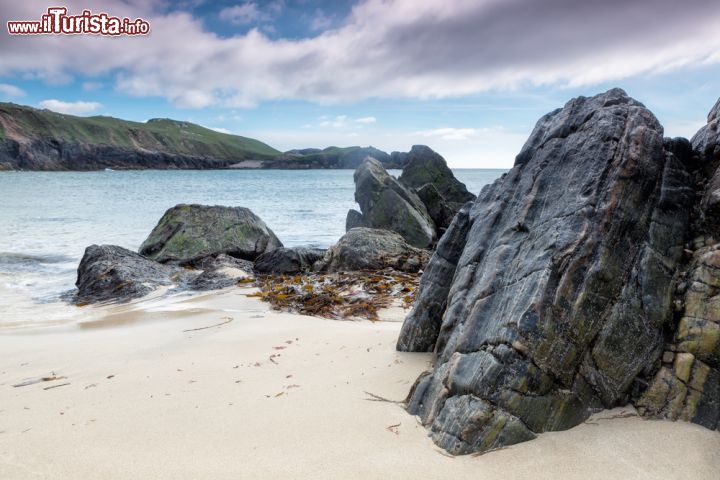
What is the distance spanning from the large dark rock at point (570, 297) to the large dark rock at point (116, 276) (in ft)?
26.4

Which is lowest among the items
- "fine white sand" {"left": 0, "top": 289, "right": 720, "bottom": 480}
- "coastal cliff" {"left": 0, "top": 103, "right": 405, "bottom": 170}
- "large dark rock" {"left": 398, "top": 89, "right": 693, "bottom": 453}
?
"fine white sand" {"left": 0, "top": 289, "right": 720, "bottom": 480}

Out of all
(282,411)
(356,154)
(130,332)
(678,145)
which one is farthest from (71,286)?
(356,154)

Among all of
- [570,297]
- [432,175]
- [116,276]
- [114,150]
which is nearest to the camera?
[570,297]

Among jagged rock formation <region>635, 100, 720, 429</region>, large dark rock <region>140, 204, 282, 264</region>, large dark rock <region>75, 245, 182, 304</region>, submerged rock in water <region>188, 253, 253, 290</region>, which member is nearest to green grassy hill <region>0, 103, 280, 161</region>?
large dark rock <region>140, 204, 282, 264</region>

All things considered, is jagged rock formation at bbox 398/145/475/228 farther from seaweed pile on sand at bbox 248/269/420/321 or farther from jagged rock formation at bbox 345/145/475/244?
seaweed pile on sand at bbox 248/269/420/321

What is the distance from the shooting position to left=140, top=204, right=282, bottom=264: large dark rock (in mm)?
13516

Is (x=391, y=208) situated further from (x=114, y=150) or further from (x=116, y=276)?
(x=114, y=150)

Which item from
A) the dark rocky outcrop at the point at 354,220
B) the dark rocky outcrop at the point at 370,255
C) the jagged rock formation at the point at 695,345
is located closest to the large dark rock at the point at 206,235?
the dark rocky outcrop at the point at 370,255

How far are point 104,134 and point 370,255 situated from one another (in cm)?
14755

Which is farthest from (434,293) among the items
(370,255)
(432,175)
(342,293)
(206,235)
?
(432,175)

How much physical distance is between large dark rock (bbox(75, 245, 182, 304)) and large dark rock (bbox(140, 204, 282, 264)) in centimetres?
156

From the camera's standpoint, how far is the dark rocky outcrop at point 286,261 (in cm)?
1181

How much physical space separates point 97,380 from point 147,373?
0.47m

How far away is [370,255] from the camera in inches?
433
